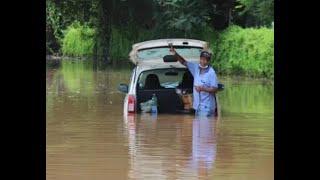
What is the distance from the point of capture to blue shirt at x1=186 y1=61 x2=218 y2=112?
12.5 metres

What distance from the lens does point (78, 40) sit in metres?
32.8

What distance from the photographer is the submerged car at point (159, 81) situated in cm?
1251

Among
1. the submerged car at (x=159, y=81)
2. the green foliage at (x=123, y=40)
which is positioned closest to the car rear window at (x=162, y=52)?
the submerged car at (x=159, y=81)

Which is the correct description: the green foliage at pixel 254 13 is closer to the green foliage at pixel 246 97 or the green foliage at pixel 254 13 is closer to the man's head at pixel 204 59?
the green foliage at pixel 246 97

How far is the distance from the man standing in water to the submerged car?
0.15 meters

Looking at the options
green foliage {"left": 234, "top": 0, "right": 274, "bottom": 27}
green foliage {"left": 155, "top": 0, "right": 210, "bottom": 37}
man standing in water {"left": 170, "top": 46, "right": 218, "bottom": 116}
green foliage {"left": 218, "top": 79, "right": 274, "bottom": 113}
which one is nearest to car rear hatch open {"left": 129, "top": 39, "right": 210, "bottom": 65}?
man standing in water {"left": 170, "top": 46, "right": 218, "bottom": 116}

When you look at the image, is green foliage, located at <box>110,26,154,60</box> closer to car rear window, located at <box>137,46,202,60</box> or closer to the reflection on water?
car rear window, located at <box>137,46,202,60</box>

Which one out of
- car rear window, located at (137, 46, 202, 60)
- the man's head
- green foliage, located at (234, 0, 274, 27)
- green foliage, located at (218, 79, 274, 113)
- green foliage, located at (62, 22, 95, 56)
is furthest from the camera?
green foliage, located at (62, 22, 95, 56)

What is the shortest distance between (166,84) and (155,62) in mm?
522

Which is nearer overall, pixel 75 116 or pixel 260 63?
pixel 75 116

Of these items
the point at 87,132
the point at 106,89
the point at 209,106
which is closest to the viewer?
the point at 87,132
